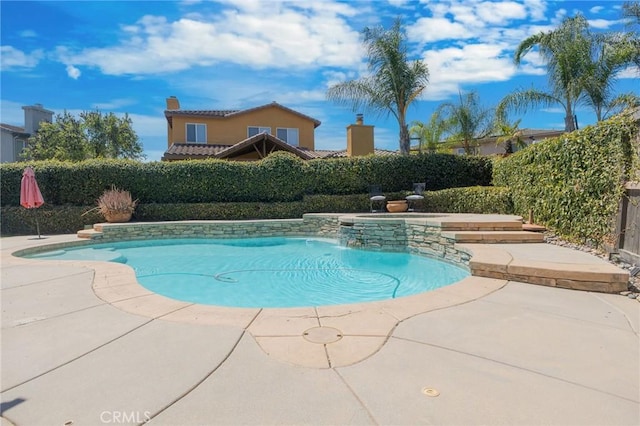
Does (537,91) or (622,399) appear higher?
(537,91)

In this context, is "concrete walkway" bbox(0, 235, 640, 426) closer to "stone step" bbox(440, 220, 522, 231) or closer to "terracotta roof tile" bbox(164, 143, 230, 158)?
"stone step" bbox(440, 220, 522, 231)

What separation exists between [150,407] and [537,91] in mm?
18642

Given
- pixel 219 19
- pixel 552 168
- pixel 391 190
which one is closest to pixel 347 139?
pixel 391 190

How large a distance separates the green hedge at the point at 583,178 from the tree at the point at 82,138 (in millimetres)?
30920

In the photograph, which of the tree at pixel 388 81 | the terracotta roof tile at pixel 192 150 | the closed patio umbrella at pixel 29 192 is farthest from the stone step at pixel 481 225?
the terracotta roof tile at pixel 192 150

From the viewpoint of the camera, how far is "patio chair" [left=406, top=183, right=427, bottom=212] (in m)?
12.0

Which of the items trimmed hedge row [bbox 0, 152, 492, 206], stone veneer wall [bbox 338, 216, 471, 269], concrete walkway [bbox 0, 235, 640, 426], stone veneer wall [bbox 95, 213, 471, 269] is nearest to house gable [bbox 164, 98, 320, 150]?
trimmed hedge row [bbox 0, 152, 492, 206]

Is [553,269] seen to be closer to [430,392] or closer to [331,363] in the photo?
[430,392]

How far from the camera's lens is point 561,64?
14438 mm

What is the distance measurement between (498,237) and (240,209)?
9.50 meters

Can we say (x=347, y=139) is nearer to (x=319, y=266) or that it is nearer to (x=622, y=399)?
(x=319, y=266)

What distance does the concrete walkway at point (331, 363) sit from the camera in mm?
1912

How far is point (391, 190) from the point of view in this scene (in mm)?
13758

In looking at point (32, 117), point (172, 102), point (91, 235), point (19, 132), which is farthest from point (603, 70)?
point (32, 117)
